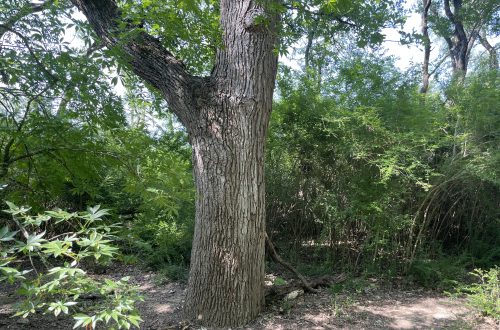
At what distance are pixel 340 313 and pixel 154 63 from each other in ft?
11.1

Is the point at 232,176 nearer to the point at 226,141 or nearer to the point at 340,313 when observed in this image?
the point at 226,141

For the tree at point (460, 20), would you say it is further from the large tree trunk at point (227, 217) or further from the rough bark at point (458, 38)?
the large tree trunk at point (227, 217)

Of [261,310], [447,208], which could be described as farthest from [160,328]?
[447,208]

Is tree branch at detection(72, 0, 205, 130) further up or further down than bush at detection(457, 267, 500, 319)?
further up

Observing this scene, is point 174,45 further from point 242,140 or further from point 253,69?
point 242,140

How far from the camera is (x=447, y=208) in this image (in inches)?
235

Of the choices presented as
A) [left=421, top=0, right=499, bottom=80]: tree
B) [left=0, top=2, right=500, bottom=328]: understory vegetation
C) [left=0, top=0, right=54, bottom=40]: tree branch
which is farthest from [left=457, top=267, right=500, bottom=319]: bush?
[left=421, top=0, right=499, bottom=80]: tree

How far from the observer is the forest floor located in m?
4.09

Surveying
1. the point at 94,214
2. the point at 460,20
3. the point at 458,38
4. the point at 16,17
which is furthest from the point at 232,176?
the point at 458,38

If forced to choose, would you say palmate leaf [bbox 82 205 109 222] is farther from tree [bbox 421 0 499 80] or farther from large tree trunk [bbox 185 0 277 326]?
tree [bbox 421 0 499 80]

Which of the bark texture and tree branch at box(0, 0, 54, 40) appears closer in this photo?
tree branch at box(0, 0, 54, 40)

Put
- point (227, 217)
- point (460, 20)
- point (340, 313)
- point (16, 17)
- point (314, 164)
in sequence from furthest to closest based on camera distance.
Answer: point (460, 20) < point (314, 164) < point (340, 313) < point (227, 217) < point (16, 17)

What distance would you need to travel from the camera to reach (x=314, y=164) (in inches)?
227

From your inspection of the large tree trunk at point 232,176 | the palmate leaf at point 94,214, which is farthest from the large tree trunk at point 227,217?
the palmate leaf at point 94,214
